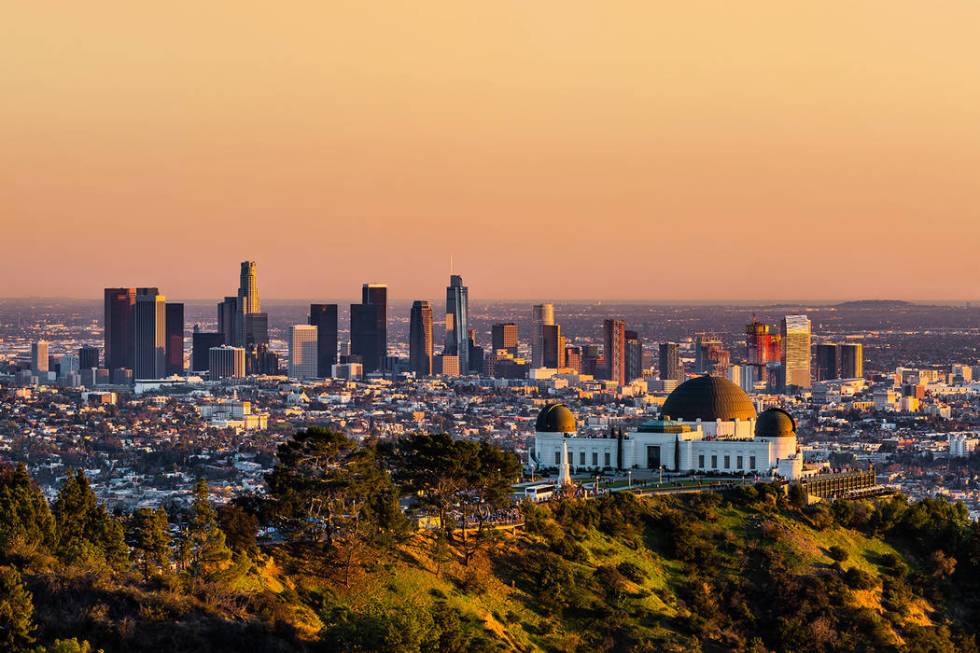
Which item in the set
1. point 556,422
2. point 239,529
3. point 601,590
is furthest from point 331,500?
point 556,422

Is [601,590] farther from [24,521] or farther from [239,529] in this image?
[24,521]

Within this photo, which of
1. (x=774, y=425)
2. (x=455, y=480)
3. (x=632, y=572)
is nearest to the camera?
(x=455, y=480)

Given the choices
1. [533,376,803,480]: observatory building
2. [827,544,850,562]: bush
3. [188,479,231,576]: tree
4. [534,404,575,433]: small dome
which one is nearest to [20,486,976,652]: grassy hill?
[827,544,850,562]: bush

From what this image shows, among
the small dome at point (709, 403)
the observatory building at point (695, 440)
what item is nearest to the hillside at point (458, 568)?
the observatory building at point (695, 440)

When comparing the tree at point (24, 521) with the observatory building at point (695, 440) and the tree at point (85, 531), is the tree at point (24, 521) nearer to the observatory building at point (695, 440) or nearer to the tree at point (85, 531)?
the tree at point (85, 531)

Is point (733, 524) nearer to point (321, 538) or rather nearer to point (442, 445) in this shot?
point (442, 445)

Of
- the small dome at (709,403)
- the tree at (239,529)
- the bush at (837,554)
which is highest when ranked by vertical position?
the small dome at (709,403)

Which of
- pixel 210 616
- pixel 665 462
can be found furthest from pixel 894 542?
pixel 210 616
